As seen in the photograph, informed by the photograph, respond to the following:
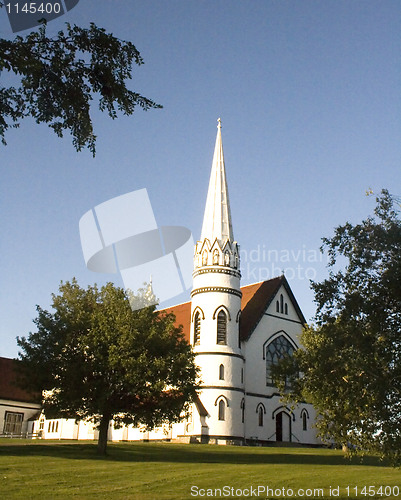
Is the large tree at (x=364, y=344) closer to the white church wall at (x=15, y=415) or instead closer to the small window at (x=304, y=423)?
the small window at (x=304, y=423)

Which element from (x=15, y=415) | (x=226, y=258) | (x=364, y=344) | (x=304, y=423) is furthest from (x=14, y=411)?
(x=364, y=344)

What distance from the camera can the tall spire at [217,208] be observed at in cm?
5144

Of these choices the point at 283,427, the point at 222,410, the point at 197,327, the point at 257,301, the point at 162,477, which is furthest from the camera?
the point at 257,301

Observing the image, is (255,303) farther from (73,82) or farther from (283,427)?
(73,82)

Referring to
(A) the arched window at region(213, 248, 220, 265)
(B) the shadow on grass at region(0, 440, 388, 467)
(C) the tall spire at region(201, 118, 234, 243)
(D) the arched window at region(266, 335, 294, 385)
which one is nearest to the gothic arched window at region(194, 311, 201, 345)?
(A) the arched window at region(213, 248, 220, 265)

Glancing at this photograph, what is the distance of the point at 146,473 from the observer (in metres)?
24.1

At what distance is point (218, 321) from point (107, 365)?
17828 millimetres

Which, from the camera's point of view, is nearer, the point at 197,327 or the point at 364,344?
the point at 364,344

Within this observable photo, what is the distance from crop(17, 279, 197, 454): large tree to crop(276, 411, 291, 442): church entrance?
1942 centimetres

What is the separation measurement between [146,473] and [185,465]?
3.55 metres

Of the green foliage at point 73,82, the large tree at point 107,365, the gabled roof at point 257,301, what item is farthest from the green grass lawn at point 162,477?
the gabled roof at point 257,301

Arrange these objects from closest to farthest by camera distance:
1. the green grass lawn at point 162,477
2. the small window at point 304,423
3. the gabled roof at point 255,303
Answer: the green grass lawn at point 162,477, the gabled roof at point 255,303, the small window at point 304,423

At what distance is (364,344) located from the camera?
16797mm

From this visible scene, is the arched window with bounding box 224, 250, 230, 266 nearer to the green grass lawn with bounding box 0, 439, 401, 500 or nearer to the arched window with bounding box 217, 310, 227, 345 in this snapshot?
the arched window with bounding box 217, 310, 227, 345
